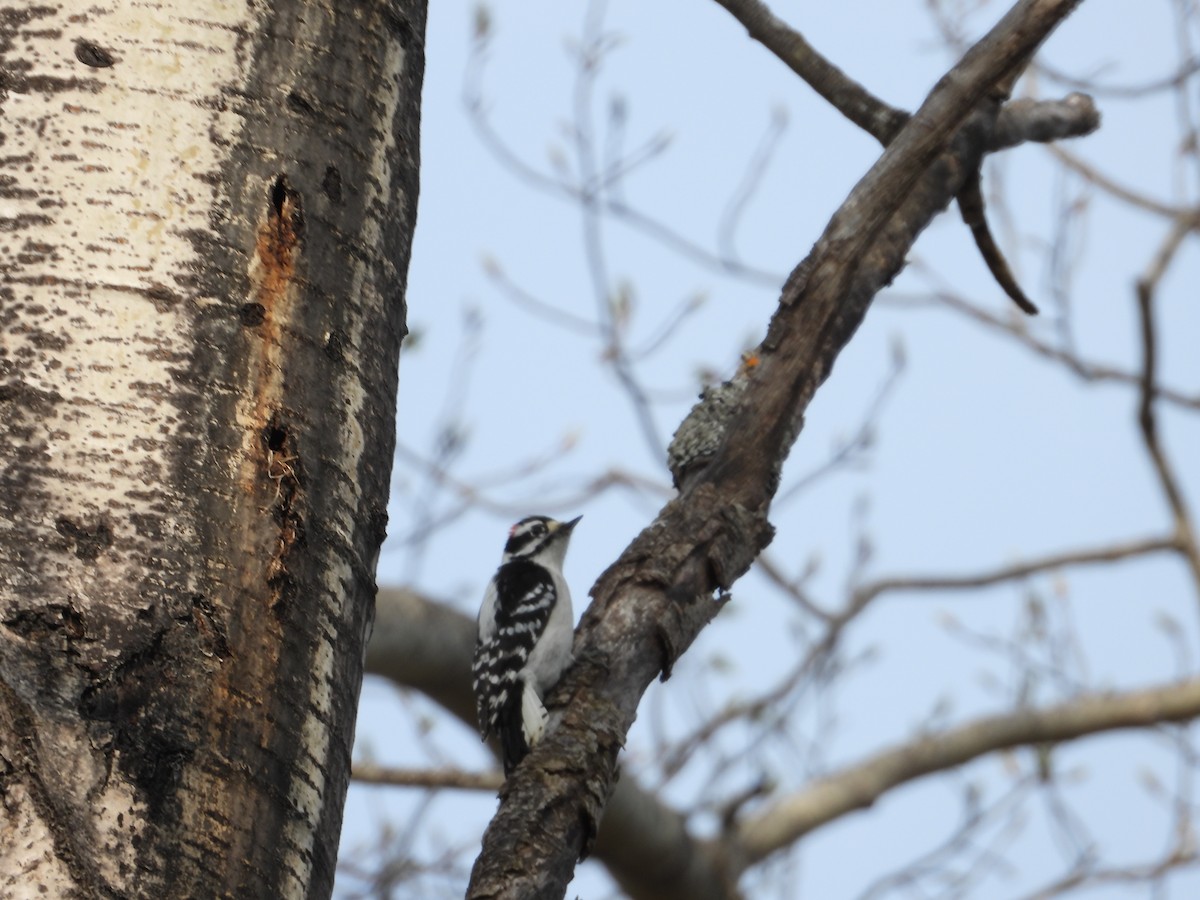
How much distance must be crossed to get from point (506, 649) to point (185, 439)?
327cm

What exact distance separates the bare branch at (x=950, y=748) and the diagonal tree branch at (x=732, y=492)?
2593mm

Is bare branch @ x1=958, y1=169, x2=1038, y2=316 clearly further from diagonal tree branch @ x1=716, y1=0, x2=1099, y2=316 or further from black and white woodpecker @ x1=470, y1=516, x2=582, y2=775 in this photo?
black and white woodpecker @ x1=470, y1=516, x2=582, y2=775

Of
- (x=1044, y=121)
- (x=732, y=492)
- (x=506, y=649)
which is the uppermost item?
(x=1044, y=121)

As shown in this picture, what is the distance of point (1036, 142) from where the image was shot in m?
4.09

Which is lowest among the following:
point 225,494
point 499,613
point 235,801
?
point 235,801

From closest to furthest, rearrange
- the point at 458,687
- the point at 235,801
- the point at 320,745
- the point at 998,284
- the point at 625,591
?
the point at 235,801
the point at 320,745
the point at 625,591
the point at 998,284
the point at 458,687

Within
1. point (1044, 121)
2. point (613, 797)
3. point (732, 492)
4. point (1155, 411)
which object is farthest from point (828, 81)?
point (1155, 411)

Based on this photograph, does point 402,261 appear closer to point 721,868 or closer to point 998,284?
point 998,284

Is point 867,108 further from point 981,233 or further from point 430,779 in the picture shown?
point 430,779

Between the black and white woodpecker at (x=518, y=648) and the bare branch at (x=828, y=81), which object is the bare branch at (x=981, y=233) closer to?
the bare branch at (x=828, y=81)

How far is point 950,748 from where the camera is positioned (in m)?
5.81

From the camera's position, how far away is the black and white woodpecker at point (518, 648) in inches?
174

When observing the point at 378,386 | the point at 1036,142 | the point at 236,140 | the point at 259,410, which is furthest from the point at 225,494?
the point at 1036,142

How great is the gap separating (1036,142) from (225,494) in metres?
3.21
